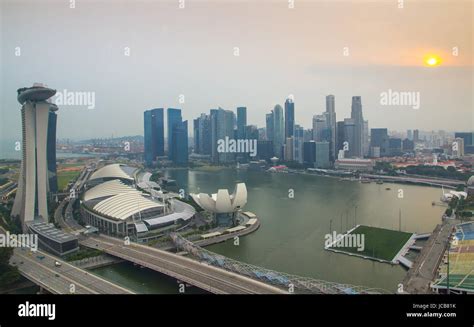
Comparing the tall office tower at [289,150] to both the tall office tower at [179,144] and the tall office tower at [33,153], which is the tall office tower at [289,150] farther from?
the tall office tower at [33,153]

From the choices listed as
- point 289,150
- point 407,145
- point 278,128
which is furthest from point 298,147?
point 407,145

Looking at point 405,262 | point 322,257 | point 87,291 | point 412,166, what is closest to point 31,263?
point 87,291

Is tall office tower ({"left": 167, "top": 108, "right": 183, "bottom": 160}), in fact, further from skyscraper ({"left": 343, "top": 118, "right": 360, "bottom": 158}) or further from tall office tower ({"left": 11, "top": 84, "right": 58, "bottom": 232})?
tall office tower ({"left": 11, "top": 84, "right": 58, "bottom": 232})

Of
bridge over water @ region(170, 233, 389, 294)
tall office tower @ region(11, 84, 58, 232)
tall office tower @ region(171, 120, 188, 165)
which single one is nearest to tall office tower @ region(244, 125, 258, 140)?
tall office tower @ region(171, 120, 188, 165)

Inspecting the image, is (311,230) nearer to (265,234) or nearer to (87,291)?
(265,234)

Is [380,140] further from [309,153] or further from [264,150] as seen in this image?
[264,150]
